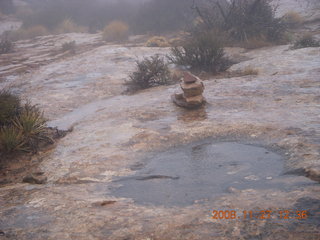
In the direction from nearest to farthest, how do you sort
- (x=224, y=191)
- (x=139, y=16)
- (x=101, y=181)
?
(x=224, y=191), (x=101, y=181), (x=139, y=16)

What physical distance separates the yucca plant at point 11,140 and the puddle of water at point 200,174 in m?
2.02

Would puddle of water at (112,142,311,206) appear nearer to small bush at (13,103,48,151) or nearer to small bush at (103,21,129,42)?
small bush at (13,103,48,151)

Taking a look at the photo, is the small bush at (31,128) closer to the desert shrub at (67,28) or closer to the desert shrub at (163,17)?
the desert shrub at (163,17)

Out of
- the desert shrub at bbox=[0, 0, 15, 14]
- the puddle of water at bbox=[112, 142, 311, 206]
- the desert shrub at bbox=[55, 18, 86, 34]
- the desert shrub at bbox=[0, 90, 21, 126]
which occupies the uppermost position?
the desert shrub at bbox=[0, 0, 15, 14]

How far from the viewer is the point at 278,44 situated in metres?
12.7

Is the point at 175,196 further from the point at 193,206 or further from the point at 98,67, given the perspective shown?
the point at 98,67

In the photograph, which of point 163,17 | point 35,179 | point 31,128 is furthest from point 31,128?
point 163,17

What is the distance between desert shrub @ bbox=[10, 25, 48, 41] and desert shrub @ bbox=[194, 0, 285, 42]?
15.1 m

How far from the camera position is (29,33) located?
974 inches

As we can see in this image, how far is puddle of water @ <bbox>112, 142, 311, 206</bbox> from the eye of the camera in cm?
346

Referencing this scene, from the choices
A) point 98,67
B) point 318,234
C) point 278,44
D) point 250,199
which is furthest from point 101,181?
point 278,44

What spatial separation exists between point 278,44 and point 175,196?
10642 millimetres

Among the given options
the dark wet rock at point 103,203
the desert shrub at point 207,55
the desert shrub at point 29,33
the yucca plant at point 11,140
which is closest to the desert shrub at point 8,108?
the yucca plant at point 11,140
